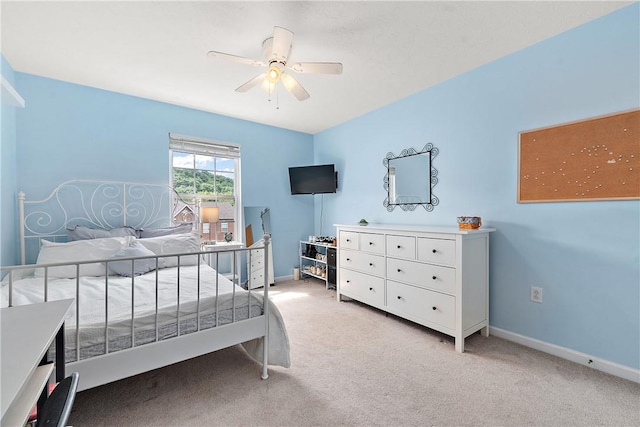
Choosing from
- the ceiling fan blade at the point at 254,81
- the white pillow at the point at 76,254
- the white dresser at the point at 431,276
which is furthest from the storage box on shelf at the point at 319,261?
the white pillow at the point at 76,254

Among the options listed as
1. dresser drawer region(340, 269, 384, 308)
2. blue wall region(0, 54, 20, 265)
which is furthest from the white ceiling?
dresser drawer region(340, 269, 384, 308)

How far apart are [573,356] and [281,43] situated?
313cm

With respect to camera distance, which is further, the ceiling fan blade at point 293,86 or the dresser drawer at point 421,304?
the dresser drawer at point 421,304

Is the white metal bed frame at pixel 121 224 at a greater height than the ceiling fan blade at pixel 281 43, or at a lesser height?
lesser

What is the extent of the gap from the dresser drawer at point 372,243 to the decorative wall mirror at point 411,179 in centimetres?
62

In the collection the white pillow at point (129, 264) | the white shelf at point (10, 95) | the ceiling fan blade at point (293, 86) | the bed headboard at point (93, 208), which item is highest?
the ceiling fan blade at point (293, 86)

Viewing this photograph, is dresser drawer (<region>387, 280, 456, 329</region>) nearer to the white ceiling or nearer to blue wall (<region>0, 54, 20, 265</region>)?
the white ceiling

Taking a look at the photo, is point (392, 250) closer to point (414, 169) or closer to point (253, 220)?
point (414, 169)

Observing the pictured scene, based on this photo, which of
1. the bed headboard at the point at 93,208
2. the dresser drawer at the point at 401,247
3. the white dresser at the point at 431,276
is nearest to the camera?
the white dresser at the point at 431,276

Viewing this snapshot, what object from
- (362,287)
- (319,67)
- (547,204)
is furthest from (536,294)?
(319,67)

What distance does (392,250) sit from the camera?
278cm

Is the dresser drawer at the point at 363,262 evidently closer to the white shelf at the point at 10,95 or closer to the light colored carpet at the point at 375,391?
the light colored carpet at the point at 375,391

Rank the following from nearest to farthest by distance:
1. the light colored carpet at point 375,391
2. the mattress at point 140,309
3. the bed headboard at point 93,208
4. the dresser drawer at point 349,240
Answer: the mattress at point 140,309, the light colored carpet at point 375,391, the bed headboard at point 93,208, the dresser drawer at point 349,240

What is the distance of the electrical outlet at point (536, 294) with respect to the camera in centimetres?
221
